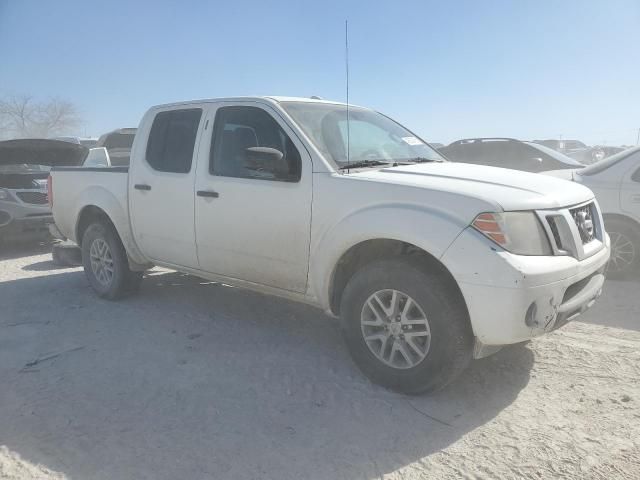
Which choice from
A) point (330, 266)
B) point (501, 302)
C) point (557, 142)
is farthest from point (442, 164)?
point (557, 142)

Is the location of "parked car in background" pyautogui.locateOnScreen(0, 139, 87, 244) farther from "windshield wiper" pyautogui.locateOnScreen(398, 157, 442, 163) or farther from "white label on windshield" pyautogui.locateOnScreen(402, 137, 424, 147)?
"windshield wiper" pyautogui.locateOnScreen(398, 157, 442, 163)

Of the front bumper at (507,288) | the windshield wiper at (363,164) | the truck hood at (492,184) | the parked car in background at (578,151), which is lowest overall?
the front bumper at (507,288)

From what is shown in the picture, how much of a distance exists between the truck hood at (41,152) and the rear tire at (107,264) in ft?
10.6

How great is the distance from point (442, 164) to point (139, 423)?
2771 mm

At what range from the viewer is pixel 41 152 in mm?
8148

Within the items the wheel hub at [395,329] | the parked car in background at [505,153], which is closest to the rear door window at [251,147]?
the wheel hub at [395,329]

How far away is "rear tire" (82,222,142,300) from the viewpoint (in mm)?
5164

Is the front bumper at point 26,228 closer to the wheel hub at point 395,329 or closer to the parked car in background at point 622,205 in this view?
the wheel hub at point 395,329

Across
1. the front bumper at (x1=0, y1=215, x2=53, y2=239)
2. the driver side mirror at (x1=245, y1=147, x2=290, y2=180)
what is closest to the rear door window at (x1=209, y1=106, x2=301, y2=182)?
the driver side mirror at (x1=245, y1=147, x2=290, y2=180)

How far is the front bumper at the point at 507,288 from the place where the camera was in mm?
2713

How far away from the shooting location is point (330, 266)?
345cm

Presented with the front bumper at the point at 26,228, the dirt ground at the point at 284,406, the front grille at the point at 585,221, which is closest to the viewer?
the dirt ground at the point at 284,406

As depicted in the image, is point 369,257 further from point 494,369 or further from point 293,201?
point 494,369

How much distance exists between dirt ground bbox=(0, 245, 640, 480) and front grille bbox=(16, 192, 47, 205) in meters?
3.71
